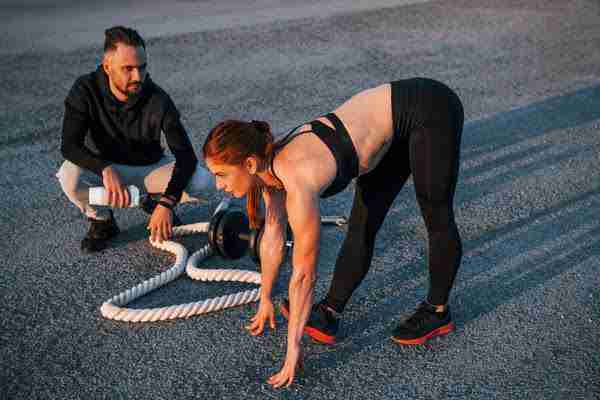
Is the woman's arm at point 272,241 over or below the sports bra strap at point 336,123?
below

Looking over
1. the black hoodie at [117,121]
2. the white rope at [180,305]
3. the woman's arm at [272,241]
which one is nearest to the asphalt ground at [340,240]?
the white rope at [180,305]

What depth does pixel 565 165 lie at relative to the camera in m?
5.77

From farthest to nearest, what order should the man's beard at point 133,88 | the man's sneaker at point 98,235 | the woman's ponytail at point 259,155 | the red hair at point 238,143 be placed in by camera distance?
the man's sneaker at point 98,235, the man's beard at point 133,88, the woman's ponytail at point 259,155, the red hair at point 238,143

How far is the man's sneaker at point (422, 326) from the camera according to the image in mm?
3648

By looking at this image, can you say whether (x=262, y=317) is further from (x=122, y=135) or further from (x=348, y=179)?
(x=122, y=135)

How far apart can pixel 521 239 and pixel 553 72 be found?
13.5 ft

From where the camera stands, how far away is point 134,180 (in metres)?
4.55

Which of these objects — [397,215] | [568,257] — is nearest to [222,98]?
[397,215]

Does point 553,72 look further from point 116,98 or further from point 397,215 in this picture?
point 116,98

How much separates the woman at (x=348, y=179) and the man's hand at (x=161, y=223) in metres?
0.67

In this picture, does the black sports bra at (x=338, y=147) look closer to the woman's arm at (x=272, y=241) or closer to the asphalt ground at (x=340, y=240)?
the woman's arm at (x=272, y=241)

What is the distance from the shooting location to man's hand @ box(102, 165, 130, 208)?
4148 millimetres

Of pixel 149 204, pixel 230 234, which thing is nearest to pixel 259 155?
pixel 230 234

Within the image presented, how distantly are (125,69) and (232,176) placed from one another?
152 centimetres
